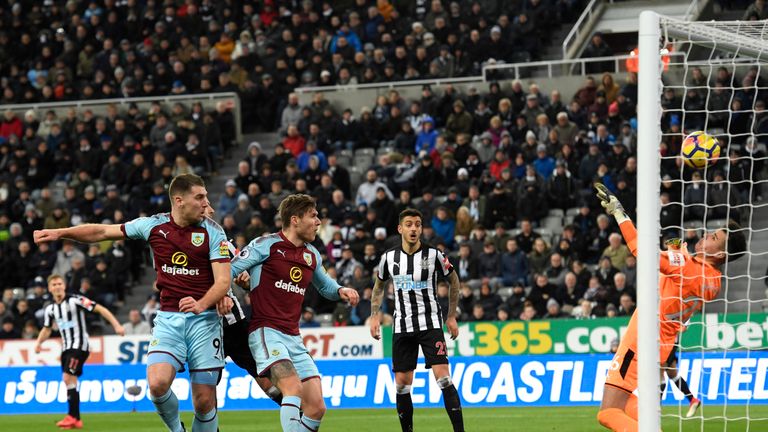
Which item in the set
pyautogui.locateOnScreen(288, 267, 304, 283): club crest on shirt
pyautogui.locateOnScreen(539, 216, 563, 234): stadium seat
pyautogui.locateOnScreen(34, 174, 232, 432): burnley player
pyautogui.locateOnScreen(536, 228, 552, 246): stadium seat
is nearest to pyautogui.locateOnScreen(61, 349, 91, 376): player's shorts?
pyautogui.locateOnScreen(34, 174, 232, 432): burnley player

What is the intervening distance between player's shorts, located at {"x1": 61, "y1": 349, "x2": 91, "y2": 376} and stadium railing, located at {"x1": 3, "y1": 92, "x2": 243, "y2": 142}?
1225 centimetres

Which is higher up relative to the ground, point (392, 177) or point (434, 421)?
point (392, 177)

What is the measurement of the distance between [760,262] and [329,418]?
7.56 m

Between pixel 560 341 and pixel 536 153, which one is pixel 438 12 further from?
pixel 560 341

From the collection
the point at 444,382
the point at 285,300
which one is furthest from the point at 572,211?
the point at 285,300

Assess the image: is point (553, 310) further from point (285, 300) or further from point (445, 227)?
point (285, 300)

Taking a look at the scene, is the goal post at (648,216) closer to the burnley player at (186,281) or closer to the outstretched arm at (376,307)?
the burnley player at (186,281)

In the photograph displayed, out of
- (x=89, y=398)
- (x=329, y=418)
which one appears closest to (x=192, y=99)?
(x=89, y=398)

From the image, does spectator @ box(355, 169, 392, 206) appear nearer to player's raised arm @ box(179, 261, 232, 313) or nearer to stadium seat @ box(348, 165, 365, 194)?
stadium seat @ box(348, 165, 365, 194)

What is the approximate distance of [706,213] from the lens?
542 inches

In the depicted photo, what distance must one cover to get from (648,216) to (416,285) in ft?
13.1

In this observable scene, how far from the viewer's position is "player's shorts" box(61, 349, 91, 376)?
15.1m

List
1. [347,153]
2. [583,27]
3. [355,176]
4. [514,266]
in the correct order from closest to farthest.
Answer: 1. [514,266]
2. [355,176]
3. [347,153]
4. [583,27]

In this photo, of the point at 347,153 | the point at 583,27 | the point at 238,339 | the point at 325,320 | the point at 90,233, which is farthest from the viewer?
the point at 583,27
